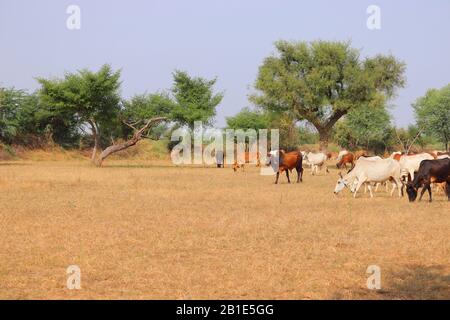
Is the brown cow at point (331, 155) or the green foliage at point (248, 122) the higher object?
the green foliage at point (248, 122)

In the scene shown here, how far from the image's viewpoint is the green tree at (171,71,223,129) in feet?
156

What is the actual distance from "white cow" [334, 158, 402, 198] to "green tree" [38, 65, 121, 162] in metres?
27.5

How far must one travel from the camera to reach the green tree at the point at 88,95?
42.9 m

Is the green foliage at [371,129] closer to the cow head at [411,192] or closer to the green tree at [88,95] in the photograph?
the green tree at [88,95]

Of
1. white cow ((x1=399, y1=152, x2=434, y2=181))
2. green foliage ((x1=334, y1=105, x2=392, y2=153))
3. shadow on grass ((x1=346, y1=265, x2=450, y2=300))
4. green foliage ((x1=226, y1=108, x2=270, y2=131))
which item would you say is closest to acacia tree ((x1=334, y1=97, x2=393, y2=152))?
green foliage ((x1=334, y1=105, x2=392, y2=153))

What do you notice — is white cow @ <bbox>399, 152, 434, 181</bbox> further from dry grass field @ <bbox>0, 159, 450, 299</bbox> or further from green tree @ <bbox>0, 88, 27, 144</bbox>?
A: green tree @ <bbox>0, 88, 27, 144</bbox>

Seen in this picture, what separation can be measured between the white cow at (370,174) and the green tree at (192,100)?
29923mm

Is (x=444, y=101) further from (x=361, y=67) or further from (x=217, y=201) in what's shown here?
(x=217, y=201)

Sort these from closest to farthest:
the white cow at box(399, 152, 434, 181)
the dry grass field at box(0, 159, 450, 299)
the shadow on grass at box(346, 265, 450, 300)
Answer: the shadow on grass at box(346, 265, 450, 300) < the dry grass field at box(0, 159, 450, 299) < the white cow at box(399, 152, 434, 181)

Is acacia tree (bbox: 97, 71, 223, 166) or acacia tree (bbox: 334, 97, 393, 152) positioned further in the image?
acacia tree (bbox: 334, 97, 393, 152)

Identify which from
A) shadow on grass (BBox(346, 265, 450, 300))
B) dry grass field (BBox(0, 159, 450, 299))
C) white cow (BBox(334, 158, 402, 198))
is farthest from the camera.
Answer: white cow (BBox(334, 158, 402, 198))

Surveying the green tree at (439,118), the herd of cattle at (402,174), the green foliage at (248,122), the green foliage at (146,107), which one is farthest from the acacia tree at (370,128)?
the herd of cattle at (402,174)

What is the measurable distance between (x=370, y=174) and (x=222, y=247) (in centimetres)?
958
